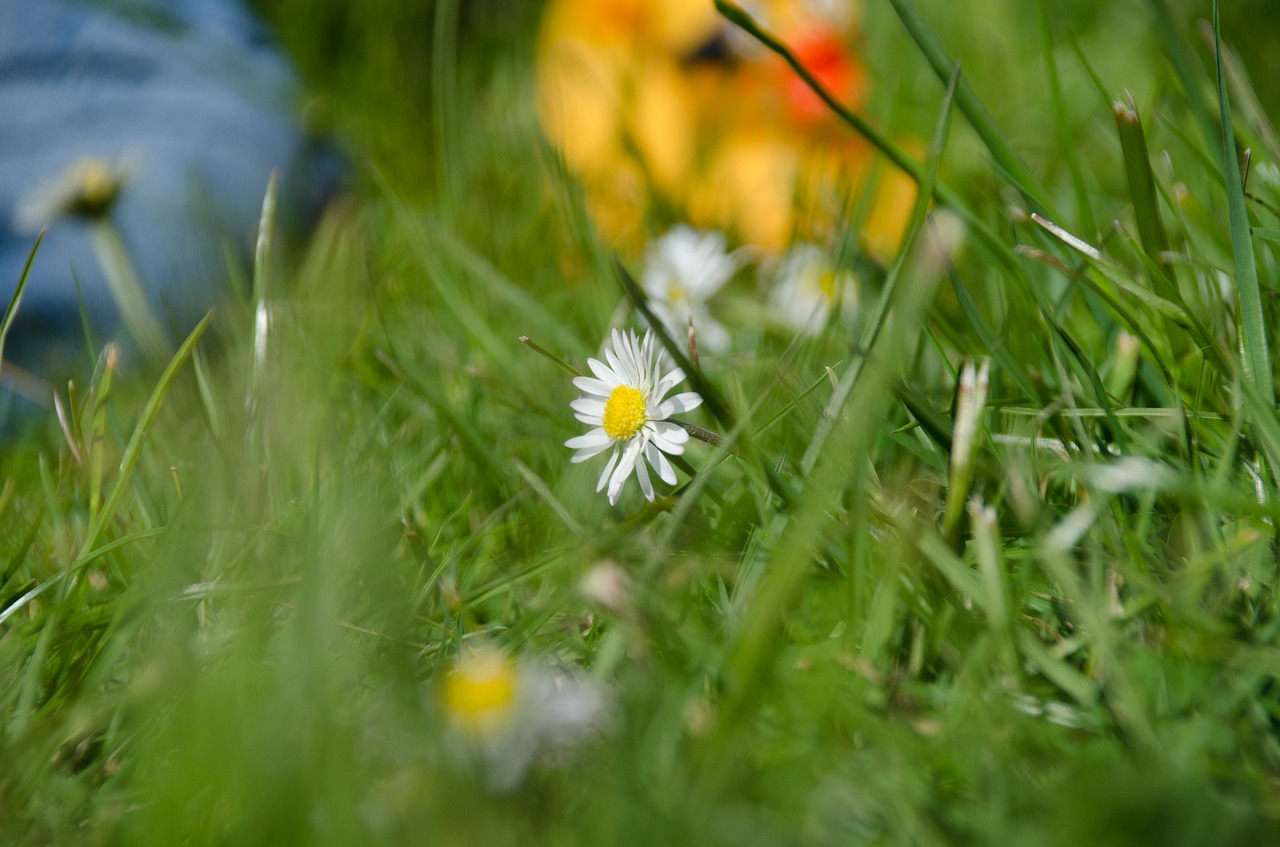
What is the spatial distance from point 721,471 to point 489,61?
148 cm

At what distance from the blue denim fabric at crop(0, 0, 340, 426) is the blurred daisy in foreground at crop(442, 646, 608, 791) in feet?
2.00

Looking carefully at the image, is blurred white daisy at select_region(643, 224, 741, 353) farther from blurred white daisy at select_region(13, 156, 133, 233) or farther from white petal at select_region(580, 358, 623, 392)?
blurred white daisy at select_region(13, 156, 133, 233)

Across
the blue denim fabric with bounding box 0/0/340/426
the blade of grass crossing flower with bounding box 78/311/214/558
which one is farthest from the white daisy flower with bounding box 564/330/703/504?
the blue denim fabric with bounding box 0/0/340/426

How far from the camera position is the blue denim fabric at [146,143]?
944mm

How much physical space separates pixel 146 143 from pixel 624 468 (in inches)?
36.9

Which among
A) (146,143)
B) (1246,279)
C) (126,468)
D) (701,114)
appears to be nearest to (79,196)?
(146,143)

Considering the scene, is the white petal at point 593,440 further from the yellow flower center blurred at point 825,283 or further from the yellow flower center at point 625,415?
the yellow flower center blurred at point 825,283

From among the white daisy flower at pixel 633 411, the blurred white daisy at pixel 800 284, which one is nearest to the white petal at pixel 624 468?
the white daisy flower at pixel 633 411

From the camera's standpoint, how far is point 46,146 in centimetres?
106

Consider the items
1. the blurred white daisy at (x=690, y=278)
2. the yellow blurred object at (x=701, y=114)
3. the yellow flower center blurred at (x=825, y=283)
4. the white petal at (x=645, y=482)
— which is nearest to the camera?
the white petal at (x=645, y=482)

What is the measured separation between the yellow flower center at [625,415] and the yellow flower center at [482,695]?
0.43ft

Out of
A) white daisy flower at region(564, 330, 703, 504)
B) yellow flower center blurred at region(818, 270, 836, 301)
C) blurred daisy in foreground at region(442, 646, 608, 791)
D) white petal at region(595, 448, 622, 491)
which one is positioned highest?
white daisy flower at region(564, 330, 703, 504)

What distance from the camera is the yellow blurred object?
42.3 inches

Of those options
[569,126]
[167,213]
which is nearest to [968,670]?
[167,213]
